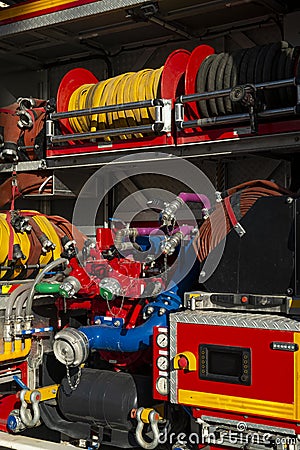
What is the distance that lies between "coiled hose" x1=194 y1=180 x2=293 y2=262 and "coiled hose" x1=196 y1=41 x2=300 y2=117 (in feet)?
2.00

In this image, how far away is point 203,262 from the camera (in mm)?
4102

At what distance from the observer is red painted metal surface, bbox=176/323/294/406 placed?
3451 millimetres

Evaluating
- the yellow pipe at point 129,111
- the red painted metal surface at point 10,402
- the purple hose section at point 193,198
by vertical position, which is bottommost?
the red painted metal surface at point 10,402

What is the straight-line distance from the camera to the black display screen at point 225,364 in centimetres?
359

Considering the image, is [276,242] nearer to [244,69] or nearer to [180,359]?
[180,359]

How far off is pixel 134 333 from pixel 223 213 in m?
0.99

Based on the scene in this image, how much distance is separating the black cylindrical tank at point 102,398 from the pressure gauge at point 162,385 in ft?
1.15

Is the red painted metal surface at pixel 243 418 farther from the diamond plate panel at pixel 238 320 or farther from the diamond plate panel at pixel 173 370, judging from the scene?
the diamond plate panel at pixel 238 320

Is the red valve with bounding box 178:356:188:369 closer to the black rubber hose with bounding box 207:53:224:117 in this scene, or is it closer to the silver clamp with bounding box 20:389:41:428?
the silver clamp with bounding box 20:389:41:428

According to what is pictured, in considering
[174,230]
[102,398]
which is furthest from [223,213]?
[102,398]

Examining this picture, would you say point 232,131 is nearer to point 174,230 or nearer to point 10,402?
point 174,230

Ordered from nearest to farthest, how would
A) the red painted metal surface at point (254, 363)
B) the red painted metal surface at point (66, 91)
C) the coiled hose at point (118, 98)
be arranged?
the red painted metal surface at point (254, 363) < the coiled hose at point (118, 98) < the red painted metal surface at point (66, 91)

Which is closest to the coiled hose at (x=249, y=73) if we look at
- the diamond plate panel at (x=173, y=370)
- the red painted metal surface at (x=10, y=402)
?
the diamond plate panel at (x=173, y=370)

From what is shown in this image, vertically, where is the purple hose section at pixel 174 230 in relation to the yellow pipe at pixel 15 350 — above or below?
above
